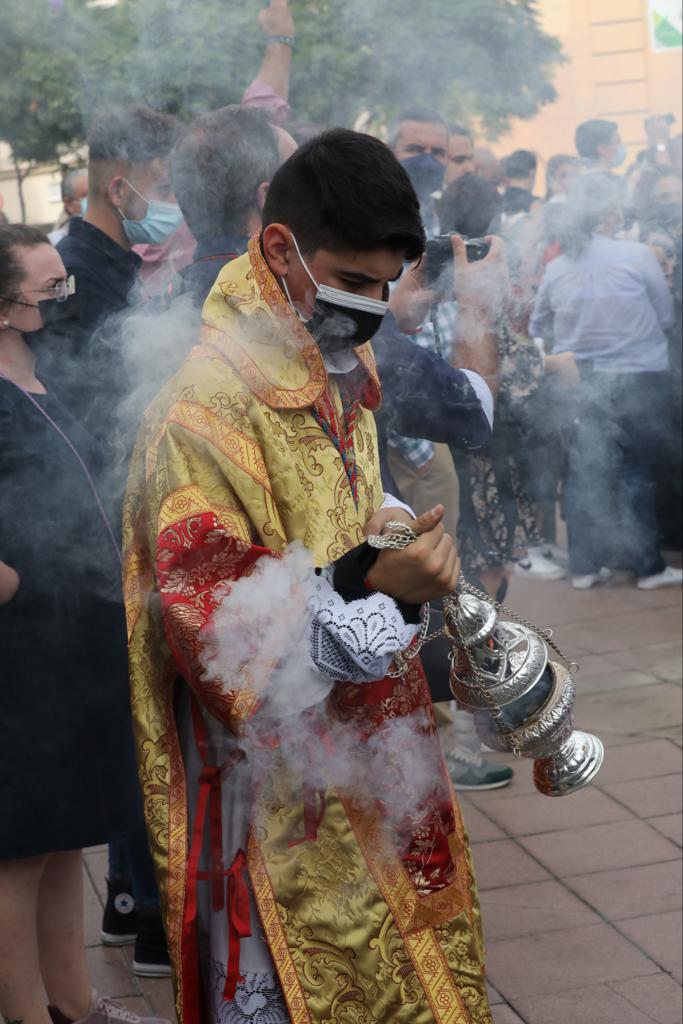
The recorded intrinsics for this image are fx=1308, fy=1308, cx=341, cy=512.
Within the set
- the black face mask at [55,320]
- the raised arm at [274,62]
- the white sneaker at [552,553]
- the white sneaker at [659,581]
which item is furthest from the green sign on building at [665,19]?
the black face mask at [55,320]

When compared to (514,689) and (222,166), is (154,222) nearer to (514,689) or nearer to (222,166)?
(222,166)

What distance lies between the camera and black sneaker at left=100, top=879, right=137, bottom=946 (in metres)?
3.49

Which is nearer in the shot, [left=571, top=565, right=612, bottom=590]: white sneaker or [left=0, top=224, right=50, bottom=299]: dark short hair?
[left=0, top=224, right=50, bottom=299]: dark short hair

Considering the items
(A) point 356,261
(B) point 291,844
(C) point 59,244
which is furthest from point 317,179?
(C) point 59,244

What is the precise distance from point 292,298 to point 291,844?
772 mm

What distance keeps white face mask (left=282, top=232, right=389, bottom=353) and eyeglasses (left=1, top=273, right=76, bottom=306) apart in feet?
3.41

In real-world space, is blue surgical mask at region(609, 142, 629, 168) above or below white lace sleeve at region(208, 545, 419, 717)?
below

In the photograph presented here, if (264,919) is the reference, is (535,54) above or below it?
above

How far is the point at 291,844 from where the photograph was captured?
5.97ft

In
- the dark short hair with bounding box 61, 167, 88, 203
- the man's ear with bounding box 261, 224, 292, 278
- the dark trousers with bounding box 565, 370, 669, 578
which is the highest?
the man's ear with bounding box 261, 224, 292, 278

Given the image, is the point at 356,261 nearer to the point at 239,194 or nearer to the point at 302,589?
the point at 302,589

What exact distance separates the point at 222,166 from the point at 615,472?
15.0 ft

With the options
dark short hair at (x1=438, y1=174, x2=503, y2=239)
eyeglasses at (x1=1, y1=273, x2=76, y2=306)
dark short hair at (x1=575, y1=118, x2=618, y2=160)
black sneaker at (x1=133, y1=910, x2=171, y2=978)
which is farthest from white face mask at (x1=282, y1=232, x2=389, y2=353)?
dark short hair at (x1=575, y1=118, x2=618, y2=160)

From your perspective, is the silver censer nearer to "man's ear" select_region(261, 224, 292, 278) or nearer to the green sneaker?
"man's ear" select_region(261, 224, 292, 278)
